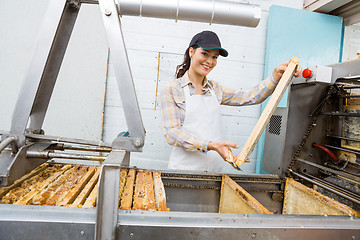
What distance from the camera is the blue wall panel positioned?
309 cm

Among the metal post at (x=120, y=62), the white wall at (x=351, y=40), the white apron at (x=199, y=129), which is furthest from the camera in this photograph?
the white wall at (x=351, y=40)

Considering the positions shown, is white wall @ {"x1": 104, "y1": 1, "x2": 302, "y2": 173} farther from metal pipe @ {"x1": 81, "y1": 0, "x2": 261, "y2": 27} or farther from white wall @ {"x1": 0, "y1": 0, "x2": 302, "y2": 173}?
metal pipe @ {"x1": 81, "y1": 0, "x2": 261, "y2": 27}

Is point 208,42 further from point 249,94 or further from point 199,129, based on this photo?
point 199,129

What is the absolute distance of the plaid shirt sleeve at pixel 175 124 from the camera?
1565 mm

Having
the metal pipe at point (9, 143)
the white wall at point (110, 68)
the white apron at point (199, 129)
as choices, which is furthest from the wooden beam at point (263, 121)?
the white wall at point (110, 68)

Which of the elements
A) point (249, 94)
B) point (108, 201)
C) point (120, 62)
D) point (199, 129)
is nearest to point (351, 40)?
point (249, 94)

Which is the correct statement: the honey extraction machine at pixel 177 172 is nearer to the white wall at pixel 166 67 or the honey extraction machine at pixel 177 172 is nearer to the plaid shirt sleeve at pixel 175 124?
the plaid shirt sleeve at pixel 175 124

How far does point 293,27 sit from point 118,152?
313cm

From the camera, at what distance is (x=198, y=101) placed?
6.08 ft

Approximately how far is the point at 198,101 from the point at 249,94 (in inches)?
17.4

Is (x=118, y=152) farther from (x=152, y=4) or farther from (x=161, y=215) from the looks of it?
(x=152, y=4)

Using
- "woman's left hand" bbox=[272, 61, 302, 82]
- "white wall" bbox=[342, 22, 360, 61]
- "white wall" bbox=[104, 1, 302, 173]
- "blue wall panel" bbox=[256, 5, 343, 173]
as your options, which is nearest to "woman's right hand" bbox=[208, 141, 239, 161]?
"woman's left hand" bbox=[272, 61, 302, 82]

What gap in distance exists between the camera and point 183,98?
182cm

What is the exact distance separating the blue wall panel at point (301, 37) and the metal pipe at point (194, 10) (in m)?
2.27
